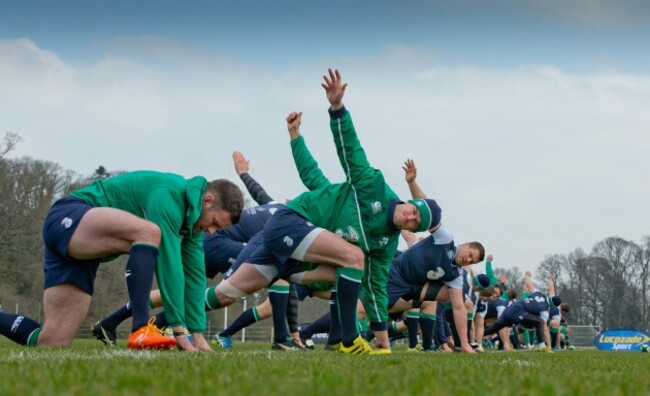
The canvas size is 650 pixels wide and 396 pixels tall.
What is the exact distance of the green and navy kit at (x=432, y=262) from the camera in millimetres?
11070

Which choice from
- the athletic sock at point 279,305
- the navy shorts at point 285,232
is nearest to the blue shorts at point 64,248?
the navy shorts at point 285,232

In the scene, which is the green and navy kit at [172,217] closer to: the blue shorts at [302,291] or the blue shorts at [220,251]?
the blue shorts at [220,251]

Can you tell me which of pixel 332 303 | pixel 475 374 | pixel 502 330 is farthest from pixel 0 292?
pixel 475 374

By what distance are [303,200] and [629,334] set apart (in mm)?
31768

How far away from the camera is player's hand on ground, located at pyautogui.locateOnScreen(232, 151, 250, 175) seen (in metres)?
10.6

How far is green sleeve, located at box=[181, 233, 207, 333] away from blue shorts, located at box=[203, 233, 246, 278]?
3557 millimetres

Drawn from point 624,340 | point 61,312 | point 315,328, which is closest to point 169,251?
point 61,312

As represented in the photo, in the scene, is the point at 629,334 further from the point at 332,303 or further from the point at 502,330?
the point at 332,303

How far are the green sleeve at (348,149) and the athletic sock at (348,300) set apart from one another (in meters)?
0.87

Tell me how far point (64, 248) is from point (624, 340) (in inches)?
1337

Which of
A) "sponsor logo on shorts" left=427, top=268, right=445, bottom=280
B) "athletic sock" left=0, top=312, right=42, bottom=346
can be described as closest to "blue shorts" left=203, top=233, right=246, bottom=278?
"sponsor logo on shorts" left=427, top=268, right=445, bottom=280

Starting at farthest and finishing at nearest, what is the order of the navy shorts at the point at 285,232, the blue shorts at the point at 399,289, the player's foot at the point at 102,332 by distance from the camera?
the blue shorts at the point at 399,289
the player's foot at the point at 102,332
the navy shorts at the point at 285,232

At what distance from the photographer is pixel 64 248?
6270 mm

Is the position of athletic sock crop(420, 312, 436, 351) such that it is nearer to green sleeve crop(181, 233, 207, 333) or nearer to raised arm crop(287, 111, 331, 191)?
raised arm crop(287, 111, 331, 191)
